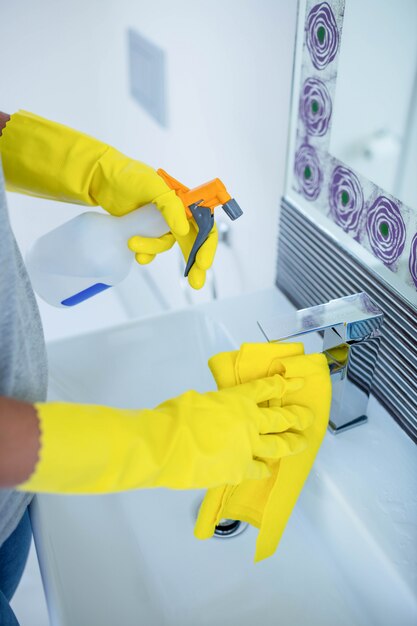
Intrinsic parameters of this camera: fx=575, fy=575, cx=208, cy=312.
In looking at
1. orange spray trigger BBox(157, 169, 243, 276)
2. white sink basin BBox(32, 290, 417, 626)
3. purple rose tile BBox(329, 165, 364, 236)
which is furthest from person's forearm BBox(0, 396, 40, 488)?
purple rose tile BBox(329, 165, 364, 236)

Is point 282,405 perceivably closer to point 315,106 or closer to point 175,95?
point 315,106

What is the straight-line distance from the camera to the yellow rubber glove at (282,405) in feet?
2.24

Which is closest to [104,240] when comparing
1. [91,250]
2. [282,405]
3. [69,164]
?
[91,250]

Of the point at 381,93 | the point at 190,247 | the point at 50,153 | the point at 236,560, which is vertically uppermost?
the point at 381,93

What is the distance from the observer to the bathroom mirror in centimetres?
69

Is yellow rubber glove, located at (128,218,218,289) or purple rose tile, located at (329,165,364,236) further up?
purple rose tile, located at (329,165,364,236)

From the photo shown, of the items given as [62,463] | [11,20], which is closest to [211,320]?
[62,463]

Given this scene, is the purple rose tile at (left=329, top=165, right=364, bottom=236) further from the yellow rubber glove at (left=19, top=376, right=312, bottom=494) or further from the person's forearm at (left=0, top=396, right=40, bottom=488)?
the person's forearm at (left=0, top=396, right=40, bottom=488)

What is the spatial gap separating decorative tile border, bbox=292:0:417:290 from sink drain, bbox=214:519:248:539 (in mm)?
405

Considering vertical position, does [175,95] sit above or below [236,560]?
above

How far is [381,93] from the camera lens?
0.73 metres

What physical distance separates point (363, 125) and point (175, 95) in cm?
70

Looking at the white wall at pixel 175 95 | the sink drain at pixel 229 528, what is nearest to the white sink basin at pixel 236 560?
the sink drain at pixel 229 528

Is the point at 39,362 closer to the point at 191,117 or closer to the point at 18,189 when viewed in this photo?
the point at 18,189
